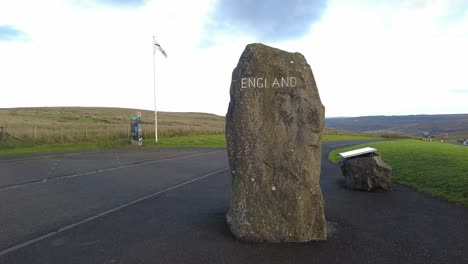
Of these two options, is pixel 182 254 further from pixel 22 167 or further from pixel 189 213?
pixel 22 167

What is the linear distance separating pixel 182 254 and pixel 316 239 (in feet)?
7.69

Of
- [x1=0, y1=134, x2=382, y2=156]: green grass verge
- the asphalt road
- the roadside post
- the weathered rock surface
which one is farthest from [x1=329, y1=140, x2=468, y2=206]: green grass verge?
the roadside post

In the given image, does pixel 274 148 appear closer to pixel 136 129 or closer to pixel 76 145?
pixel 136 129

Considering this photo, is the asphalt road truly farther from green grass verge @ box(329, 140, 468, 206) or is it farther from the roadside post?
the roadside post

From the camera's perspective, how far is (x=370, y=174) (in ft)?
37.3

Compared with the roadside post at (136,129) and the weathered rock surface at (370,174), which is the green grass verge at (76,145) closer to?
the roadside post at (136,129)

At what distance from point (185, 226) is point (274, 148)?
92.6 inches

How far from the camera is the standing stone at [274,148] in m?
6.79

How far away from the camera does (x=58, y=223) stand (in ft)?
25.7

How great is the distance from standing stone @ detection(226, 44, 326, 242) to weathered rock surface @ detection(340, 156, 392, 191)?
4.83 meters

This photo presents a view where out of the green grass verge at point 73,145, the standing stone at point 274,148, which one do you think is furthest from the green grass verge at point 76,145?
the standing stone at point 274,148

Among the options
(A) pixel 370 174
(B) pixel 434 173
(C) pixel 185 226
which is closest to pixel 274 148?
(C) pixel 185 226

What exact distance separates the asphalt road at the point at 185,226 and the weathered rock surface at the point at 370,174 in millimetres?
445

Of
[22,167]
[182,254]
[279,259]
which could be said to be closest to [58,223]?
[182,254]
